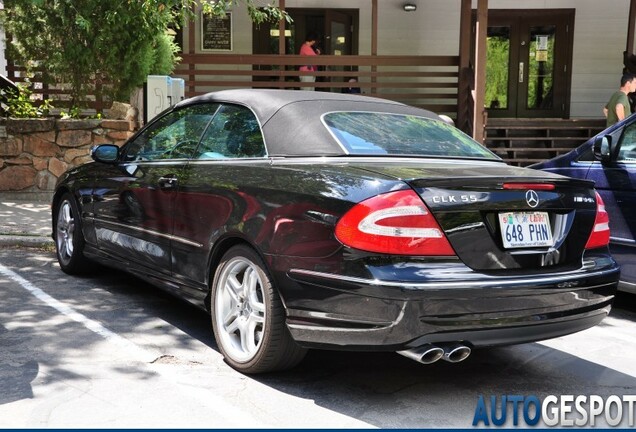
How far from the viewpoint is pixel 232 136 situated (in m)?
4.55

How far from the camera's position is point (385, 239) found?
333cm

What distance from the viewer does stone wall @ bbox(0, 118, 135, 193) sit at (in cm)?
1021

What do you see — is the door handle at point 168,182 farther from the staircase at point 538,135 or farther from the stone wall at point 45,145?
the staircase at point 538,135

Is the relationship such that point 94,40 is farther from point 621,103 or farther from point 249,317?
point 249,317

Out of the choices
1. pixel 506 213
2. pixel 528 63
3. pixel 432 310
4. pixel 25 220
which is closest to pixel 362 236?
pixel 432 310

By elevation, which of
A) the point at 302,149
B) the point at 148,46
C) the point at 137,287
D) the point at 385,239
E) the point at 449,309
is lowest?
the point at 137,287

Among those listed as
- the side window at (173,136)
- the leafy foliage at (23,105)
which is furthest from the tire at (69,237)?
the leafy foliage at (23,105)

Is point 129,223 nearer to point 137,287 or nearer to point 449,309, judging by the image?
point 137,287

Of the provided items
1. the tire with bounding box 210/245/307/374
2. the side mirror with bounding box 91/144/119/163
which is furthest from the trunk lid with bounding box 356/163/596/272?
the side mirror with bounding box 91/144/119/163

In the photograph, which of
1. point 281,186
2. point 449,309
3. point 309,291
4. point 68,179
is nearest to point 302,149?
point 281,186

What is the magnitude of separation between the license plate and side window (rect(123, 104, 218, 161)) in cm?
216

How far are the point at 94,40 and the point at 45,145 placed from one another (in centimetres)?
163

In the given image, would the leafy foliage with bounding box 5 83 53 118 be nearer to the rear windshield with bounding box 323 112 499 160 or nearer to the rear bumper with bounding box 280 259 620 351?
the rear windshield with bounding box 323 112 499 160

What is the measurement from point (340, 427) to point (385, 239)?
2.82 feet
